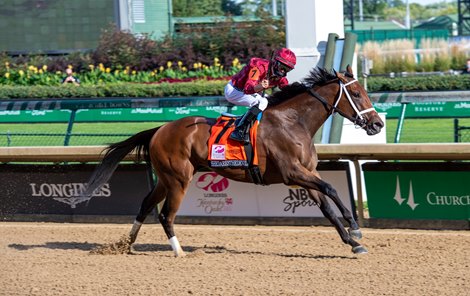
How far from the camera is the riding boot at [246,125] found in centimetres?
835

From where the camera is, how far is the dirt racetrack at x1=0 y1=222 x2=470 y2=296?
6.85 m

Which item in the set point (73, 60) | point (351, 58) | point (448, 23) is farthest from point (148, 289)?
point (448, 23)

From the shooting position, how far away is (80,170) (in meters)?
10.9

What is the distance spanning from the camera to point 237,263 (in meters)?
7.96

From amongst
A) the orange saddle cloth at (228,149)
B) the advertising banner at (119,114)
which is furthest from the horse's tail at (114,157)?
the advertising banner at (119,114)

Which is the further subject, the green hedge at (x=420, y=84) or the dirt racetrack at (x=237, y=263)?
the green hedge at (x=420, y=84)

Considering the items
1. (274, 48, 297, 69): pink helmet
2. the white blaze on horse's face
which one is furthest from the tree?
(274, 48, 297, 69): pink helmet

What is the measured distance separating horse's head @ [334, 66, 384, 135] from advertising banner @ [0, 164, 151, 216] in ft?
10.2

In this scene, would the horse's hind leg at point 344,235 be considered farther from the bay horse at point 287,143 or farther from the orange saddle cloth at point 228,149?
the orange saddle cloth at point 228,149

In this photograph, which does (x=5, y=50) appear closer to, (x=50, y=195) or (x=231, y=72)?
(x=231, y=72)

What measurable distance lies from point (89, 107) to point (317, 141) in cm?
380

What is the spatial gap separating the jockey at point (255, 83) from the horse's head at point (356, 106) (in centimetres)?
56

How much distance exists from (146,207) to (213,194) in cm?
171

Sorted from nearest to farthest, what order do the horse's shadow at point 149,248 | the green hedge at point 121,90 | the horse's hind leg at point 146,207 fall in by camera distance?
the horse's shadow at point 149,248 → the horse's hind leg at point 146,207 → the green hedge at point 121,90
